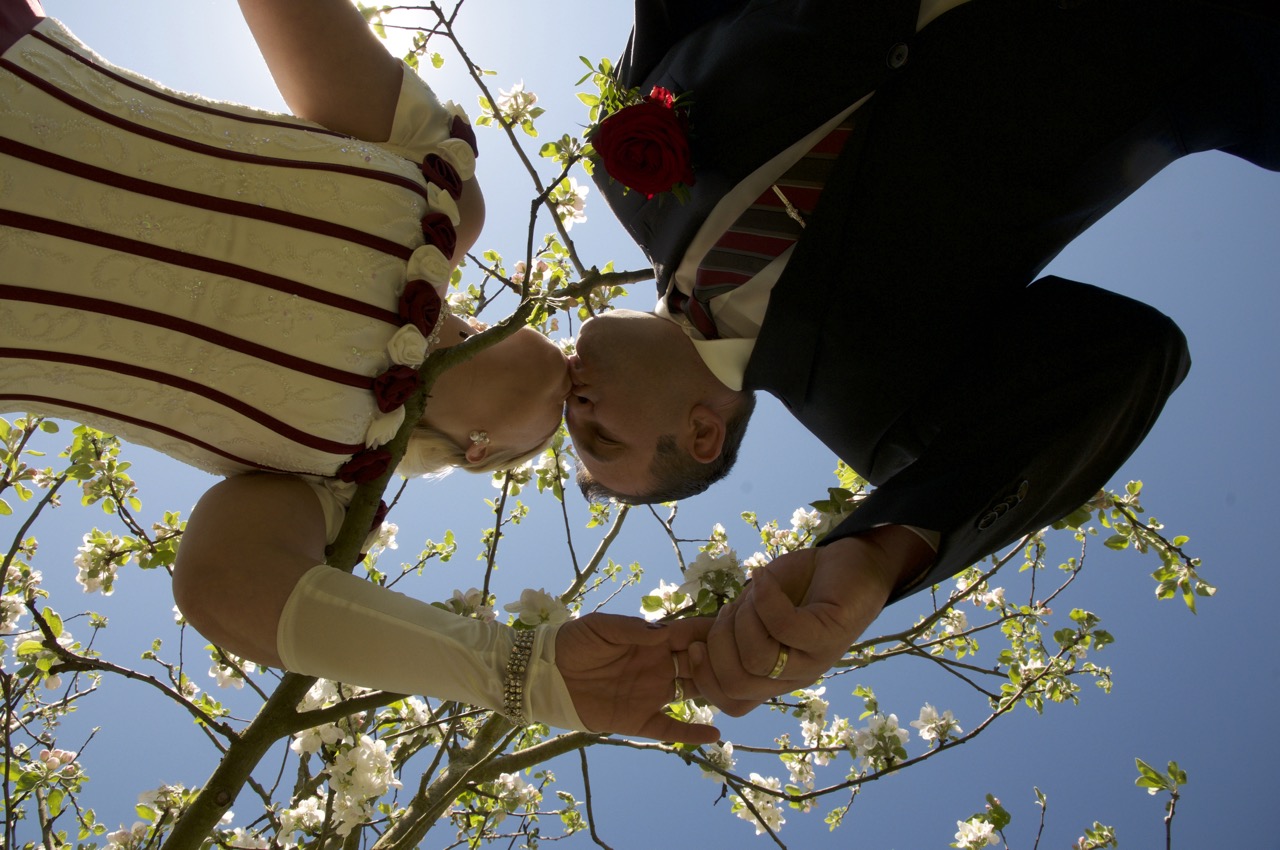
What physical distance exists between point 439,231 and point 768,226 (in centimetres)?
59

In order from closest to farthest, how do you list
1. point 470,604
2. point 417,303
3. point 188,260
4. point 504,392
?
point 188,260
point 417,303
point 504,392
point 470,604

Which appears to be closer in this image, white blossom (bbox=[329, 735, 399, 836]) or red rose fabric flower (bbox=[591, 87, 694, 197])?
red rose fabric flower (bbox=[591, 87, 694, 197])

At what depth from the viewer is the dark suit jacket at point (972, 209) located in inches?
47.7

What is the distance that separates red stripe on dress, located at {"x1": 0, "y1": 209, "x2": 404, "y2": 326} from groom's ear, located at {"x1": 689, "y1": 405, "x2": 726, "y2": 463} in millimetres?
820

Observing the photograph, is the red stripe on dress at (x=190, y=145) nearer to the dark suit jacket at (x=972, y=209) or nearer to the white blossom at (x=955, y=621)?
the dark suit jacket at (x=972, y=209)

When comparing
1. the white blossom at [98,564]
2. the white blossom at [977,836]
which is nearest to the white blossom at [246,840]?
the white blossom at [98,564]

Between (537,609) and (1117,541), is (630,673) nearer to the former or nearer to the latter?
(537,609)

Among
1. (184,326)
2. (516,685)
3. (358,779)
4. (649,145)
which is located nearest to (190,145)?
(184,326)

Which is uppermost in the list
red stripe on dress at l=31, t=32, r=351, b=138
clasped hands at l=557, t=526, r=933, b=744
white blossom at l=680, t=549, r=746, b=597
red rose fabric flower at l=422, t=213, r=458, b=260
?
red stripe on dress at l=31, t=32, r=351, b=138

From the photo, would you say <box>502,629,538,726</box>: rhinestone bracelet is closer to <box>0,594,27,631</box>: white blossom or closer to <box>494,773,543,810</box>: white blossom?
<box>494,773,543,810</box>: white blossom

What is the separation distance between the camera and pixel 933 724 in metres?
3.12

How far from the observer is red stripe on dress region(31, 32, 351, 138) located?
115 centimetres

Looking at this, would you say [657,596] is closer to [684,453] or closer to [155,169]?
[684,453]

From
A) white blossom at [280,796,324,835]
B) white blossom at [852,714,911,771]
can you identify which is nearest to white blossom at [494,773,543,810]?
white blossom at [280,796,324,835]
